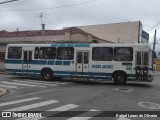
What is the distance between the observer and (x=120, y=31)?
68062mm

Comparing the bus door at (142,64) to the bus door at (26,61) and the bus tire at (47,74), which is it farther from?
the bus door at (26,61)

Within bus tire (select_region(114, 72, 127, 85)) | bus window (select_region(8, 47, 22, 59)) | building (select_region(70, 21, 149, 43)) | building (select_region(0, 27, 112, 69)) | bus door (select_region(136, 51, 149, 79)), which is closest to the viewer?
bus door (select_region(136, 51, 149, 79))


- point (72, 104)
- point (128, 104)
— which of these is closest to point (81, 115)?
point (72, 104)

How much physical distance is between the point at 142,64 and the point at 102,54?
2.92m

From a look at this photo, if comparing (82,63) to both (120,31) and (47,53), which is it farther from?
(120,31)

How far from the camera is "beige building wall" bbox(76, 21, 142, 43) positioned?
217ft

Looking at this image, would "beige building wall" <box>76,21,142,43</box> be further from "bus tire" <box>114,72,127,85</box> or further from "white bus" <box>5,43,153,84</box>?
"bus tire" <box>114,72,127,85</box>

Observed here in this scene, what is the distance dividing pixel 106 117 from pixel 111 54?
40.0 ft

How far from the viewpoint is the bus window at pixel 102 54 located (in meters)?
21.8

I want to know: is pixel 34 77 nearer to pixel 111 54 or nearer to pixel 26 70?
pixel 26 70

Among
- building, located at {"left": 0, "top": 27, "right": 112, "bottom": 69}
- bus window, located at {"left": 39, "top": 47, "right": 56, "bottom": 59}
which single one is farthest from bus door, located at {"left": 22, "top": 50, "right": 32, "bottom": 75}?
building, located at {"left": 0, "top": 27, "right": 112, "bottom": 69}

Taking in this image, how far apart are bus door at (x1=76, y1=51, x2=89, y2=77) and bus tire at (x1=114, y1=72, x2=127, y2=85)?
216 cm

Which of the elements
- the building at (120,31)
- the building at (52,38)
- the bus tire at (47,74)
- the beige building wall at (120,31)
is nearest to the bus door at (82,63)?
the bus tire at (47,74)

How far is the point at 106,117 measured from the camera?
985cm
